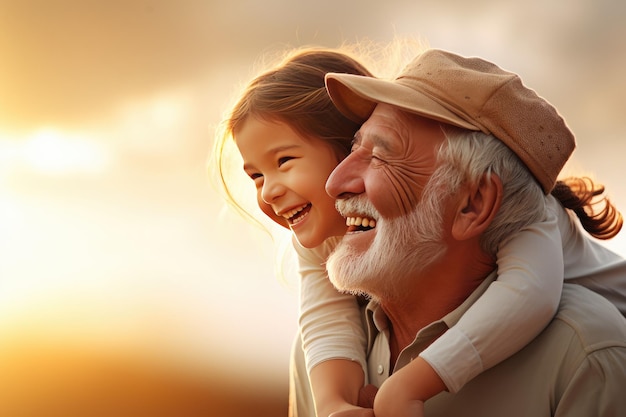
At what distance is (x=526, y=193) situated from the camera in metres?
2.10

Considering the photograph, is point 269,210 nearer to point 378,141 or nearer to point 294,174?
point 294,174

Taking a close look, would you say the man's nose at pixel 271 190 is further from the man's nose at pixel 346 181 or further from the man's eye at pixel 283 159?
the man's nose at pixel 346 181

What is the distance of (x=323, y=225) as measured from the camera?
7.73ft

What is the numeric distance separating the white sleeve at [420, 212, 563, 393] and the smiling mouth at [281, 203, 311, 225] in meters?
0.62

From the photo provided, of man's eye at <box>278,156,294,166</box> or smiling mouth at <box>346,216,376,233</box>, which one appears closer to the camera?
smiling mouth at <box>346,216,376,233</box>

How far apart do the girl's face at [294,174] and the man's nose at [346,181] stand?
0.21 m

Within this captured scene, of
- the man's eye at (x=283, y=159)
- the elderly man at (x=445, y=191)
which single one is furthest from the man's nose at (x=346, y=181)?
the man's eye at (x=283, y=159)

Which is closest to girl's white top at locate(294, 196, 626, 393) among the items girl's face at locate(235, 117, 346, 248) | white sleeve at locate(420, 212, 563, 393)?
white sleeve at locate(420, 212, 563, 393)

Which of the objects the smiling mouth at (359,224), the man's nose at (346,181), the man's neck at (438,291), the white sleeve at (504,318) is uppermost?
the man's nose at (346,181)

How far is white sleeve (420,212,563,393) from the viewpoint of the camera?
1859 millimetres

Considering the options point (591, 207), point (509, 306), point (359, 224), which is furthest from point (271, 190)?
point (591, 207)

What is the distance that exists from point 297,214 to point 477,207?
56cm

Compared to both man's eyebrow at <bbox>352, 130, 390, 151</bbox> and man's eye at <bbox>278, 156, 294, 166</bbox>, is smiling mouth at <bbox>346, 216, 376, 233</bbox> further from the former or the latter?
man's eye at <bbox>278, 156, 294, 166</bbox>

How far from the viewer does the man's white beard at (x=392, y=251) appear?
2.11 metres
